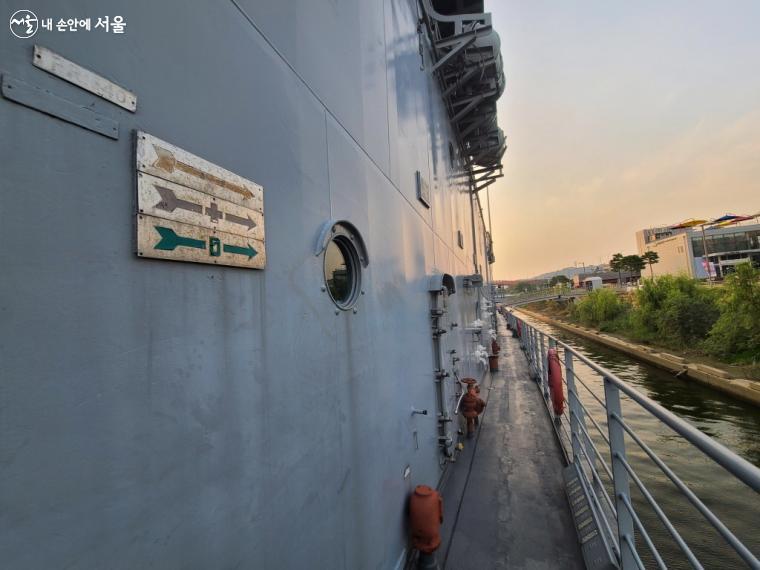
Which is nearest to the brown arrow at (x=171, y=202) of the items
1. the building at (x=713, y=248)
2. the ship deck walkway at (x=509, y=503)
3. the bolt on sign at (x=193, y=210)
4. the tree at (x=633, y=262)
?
the bolt on sign at (x=193, y=210)

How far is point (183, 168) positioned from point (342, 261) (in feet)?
4.02

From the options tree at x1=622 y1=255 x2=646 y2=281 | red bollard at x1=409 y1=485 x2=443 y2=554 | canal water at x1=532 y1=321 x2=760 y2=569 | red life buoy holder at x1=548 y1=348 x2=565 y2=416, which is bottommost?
canal water at x1=532 y1=321 x2=760 y2=569

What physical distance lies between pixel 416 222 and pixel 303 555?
3279 millimetres

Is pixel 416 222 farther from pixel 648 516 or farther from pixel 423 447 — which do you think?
pixel 648 516

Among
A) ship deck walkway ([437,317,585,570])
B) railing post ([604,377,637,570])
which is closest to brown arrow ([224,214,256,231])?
railing post ([604,377,637,570])

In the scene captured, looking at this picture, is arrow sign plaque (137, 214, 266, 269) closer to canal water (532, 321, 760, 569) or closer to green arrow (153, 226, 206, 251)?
green arrow (153, 226, 206, 251)

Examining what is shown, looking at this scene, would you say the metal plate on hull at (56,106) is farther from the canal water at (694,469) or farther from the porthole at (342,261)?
the canal water at (694,469)

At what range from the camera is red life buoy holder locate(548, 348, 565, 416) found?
5.26 metres

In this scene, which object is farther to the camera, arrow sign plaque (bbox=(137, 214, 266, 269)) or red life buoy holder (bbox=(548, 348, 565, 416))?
red life buoy holder (bbox=(548, 348, 565, 416))

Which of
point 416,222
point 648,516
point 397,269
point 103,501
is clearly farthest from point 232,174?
point 648,516

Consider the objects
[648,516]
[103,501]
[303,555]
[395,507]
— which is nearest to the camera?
[103,501]

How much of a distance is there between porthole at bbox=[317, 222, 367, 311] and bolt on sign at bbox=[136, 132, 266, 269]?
1.76ft

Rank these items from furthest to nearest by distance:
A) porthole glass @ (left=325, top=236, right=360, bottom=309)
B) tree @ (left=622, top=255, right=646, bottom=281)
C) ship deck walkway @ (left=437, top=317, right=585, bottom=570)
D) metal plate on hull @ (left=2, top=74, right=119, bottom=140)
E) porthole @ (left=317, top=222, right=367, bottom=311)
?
tree @ (left=622, top=255, right=646, bottom=281)
ship deck walkway @ (left=437, top=317, right=585, bottom=570)
porthole glass @ (left=325, top=236, right=360, bottom=309)
porthole @ (left=317, top=222, right=367, bottom=311)
metal plate on hull @ (left=2, top=74, right=119, bottom=140)

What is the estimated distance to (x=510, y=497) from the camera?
3688 millimetres
